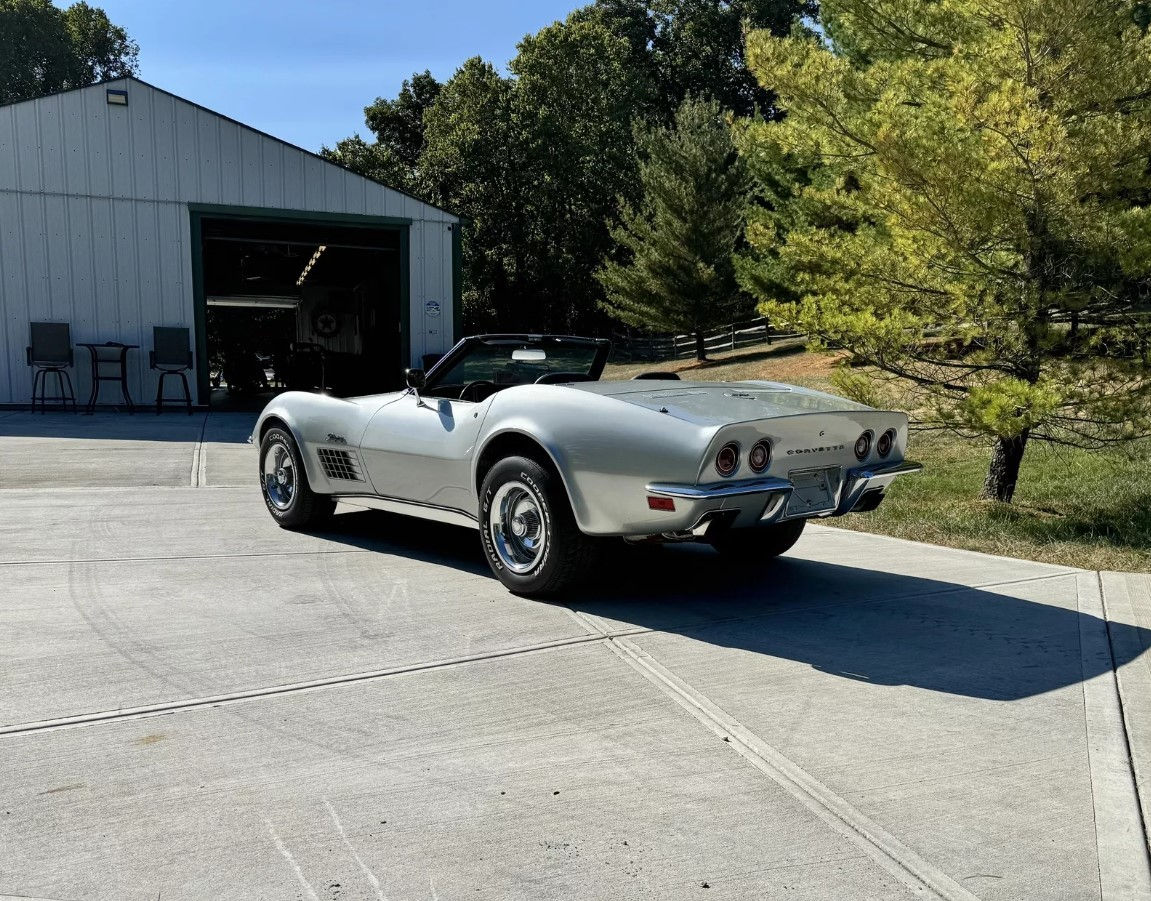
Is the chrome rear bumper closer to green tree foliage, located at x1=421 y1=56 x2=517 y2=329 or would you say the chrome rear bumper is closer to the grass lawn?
the grass lawn

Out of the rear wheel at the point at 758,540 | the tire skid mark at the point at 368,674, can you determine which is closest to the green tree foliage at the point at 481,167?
the rear wheel at the point at 758,540

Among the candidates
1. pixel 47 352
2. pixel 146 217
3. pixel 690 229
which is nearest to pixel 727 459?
pixel 47 352

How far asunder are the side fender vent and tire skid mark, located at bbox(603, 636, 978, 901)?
105 inches

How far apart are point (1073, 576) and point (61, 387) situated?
15.9 m

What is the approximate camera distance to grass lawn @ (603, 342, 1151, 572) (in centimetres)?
623

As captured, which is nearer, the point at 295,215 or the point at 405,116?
the point at 295,215

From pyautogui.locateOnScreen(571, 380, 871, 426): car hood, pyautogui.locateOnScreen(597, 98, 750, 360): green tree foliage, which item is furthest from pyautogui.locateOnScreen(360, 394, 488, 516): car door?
pyautogui.locateOnScreen(597, 98, 750, 360): green tree foliage

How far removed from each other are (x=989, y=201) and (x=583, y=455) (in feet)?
12.9

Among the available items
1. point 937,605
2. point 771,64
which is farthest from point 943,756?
point 771,64

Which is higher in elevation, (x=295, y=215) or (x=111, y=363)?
(x=295, y=215)

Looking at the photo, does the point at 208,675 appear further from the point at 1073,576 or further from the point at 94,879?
the point at 1073,576

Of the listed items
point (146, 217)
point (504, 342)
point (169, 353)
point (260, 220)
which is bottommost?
point (504, 342)

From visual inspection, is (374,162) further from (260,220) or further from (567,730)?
(567,730)

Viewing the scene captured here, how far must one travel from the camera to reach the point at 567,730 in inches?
127
